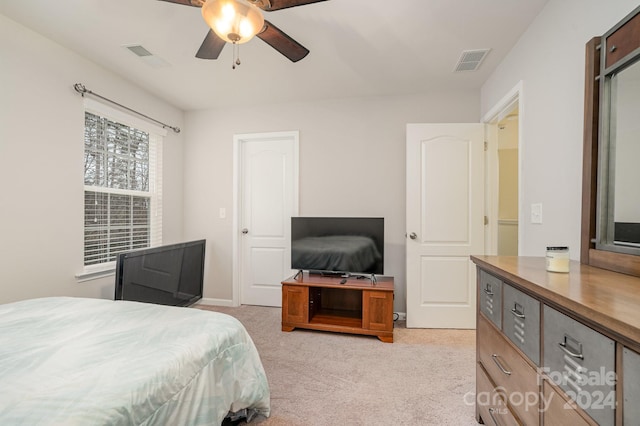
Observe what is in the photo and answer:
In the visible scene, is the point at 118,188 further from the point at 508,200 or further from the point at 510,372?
the point at 508,200

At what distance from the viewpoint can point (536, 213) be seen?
1.91 metres

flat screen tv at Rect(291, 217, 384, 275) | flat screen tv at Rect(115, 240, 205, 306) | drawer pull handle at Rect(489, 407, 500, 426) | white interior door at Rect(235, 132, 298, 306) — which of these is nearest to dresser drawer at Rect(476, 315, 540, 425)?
drawer pull handle at Rect(489, 407, 500, 426)

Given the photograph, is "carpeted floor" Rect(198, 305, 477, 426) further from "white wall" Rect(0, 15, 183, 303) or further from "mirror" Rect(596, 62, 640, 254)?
"white wall" Rect(0, 15, 183, 303)

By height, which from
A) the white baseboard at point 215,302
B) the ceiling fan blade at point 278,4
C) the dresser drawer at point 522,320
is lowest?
the white baseboard at point 215,302

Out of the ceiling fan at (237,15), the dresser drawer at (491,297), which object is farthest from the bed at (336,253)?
the ceiling fan at (237,15)

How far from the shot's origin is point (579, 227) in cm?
148

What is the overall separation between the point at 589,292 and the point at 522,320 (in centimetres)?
30

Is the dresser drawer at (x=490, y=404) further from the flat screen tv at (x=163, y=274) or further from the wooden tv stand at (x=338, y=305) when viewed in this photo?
the flat screen tv at (x=163, y=274)

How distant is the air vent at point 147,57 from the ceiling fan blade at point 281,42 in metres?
1.34

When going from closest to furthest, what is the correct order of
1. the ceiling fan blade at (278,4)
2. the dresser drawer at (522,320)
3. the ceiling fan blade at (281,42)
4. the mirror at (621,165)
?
the dresser drawer at (522,320) < the mirror at (621,165) < the ceiling fan blade at (278,4) < the ceiling fan blade at (281,42)

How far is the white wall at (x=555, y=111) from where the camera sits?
1474 mm

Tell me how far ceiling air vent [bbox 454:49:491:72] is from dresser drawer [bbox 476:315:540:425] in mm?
2119

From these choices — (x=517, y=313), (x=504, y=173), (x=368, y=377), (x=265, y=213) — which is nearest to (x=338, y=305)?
(x=368, y=377)

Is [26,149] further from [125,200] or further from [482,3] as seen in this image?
[482,3]
